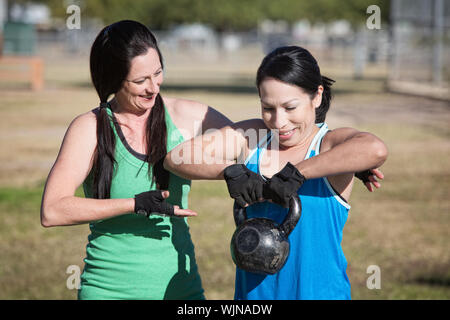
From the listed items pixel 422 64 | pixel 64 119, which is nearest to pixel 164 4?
pixel 422 64

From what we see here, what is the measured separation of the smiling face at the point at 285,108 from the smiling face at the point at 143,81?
53 centimetres

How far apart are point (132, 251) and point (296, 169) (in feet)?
2.99

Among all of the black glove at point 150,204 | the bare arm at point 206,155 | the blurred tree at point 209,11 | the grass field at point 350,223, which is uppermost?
the blurred tree at point 209,11

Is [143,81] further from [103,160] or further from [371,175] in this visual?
[371,175]

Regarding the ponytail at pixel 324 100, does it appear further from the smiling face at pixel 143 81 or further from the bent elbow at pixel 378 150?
the smiling face at pixel 143 81

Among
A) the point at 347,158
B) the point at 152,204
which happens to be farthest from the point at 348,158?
the point at 152,204

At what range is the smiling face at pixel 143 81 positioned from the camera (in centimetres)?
298

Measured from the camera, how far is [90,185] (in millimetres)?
3127

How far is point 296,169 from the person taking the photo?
2.64m

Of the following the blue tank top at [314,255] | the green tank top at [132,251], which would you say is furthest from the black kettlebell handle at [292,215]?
the green tank top at [132,251]

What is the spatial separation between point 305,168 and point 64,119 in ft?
49.5

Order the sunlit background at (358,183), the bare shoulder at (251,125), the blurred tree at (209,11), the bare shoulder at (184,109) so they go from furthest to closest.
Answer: the blurred tree at (209,11), the sunlit background at (358,183), the bare shoulder at (184,109), the bare shoulder at (251,125)

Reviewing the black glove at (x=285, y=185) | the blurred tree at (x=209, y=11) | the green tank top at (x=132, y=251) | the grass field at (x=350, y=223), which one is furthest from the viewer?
the blurred tree at (x=209, y=11)

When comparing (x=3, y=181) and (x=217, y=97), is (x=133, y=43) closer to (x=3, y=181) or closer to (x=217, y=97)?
(x=3, y=181)
